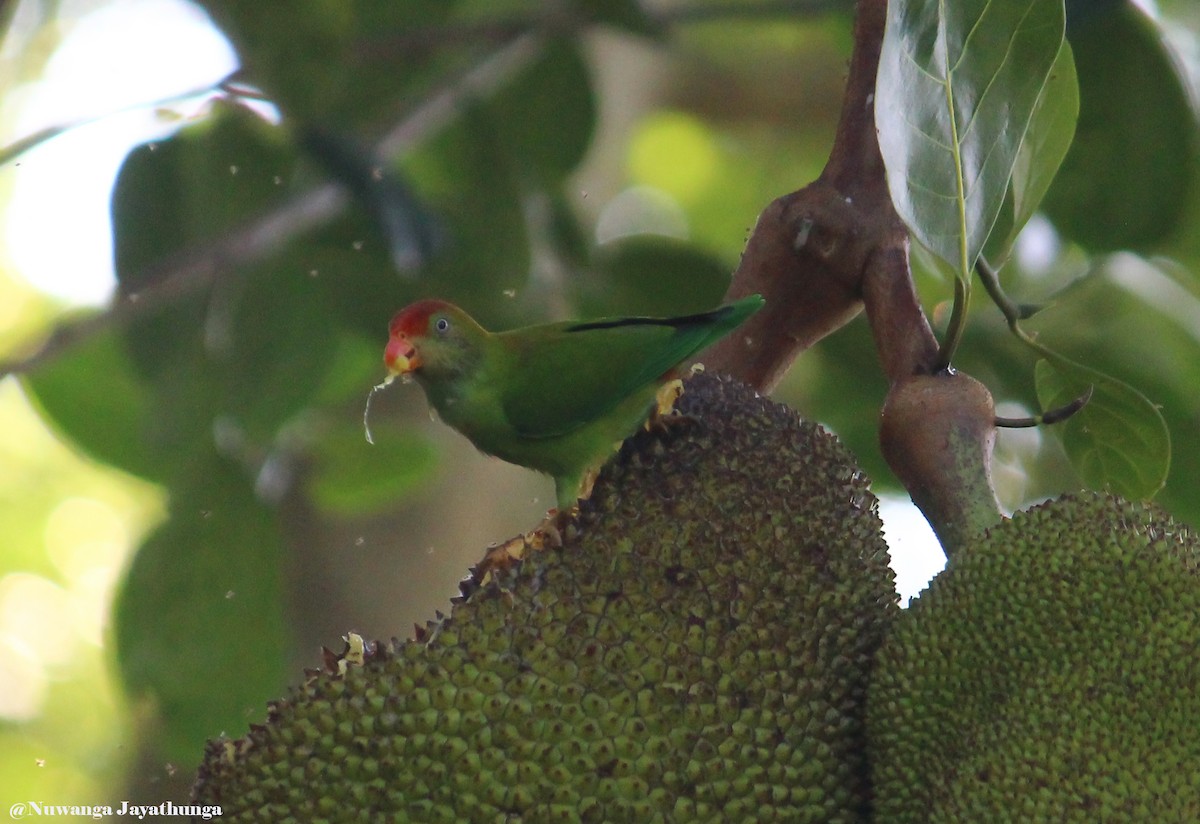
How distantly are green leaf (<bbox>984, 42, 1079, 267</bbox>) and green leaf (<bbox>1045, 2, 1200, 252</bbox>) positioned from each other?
0.35m

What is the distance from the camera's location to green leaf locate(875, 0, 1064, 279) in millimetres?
855

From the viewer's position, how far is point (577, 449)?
101 cm

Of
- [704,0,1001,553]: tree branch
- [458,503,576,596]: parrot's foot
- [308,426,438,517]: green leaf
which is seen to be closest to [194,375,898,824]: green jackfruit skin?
[458,503,576,596]: parrot's foot

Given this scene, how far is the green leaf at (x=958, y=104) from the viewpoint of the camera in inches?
33.7

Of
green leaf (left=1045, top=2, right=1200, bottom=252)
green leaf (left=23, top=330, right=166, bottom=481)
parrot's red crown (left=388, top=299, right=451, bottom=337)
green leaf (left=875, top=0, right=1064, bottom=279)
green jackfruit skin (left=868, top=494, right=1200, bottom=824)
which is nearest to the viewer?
green jackfruit skin (left=868, top=494, right=1200, bottom=824)

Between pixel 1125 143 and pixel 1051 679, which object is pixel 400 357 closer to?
pixel 1051 679

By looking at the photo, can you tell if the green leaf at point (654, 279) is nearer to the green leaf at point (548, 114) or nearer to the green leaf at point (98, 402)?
the green leaf at point (548, 114)

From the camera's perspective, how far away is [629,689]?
841 mm

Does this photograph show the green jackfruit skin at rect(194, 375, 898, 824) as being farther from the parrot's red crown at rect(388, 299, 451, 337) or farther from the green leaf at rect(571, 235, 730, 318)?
the green leaf at rect(571, 235, 730, 318)

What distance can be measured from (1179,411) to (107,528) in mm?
3013

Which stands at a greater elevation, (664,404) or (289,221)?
(289,221)

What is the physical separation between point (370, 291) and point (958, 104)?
1.08 m

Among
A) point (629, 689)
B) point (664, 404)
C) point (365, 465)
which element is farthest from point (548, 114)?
point (629, 689)

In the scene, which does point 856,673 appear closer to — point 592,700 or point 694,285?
point 592,700
